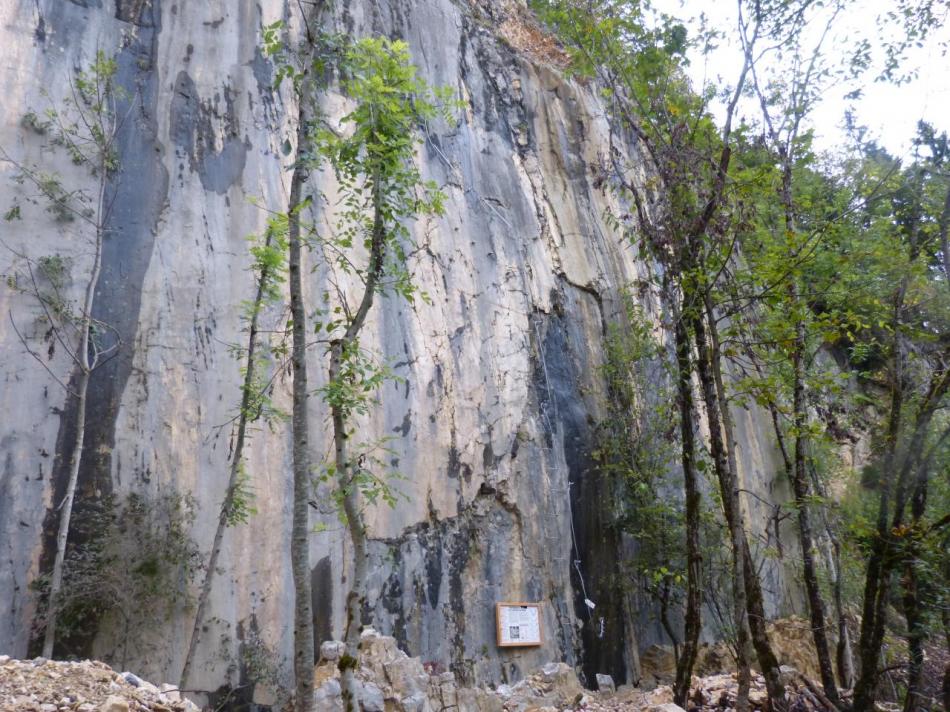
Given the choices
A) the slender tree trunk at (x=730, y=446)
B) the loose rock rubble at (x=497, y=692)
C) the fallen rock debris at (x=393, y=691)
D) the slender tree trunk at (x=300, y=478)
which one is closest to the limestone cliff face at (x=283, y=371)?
the loose rock rubble at (x=497, y=692)

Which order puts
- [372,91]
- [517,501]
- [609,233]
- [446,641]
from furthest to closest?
1. [609,233]
2. [517,501]
3. [446,641]
4. [372,91]

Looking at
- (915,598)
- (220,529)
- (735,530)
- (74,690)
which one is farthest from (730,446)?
(74,690)

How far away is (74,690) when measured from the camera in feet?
15.5

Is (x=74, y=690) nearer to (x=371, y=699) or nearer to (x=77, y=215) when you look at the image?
(x=371, y=699)

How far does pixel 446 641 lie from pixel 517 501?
2.24m

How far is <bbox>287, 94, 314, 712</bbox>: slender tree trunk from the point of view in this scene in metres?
4.95

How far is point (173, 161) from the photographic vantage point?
9.35 meters

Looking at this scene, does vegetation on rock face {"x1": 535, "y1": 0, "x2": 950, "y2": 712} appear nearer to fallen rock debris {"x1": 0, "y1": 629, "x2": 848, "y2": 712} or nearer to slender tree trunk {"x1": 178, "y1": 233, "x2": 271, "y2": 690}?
fallen rock debris {"x1": 0, "y1": 629, "x2": 848, "y2": 712}

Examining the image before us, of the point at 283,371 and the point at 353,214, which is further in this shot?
the point at 283,371

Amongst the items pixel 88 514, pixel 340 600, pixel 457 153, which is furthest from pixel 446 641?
pixel 457 153

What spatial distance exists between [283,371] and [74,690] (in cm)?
434

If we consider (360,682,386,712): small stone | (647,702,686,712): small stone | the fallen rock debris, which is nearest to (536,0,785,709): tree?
(647,702,686,712): small stone

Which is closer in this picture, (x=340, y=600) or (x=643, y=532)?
(x=340, y=600)

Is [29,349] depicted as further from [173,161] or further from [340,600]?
[340,600]
